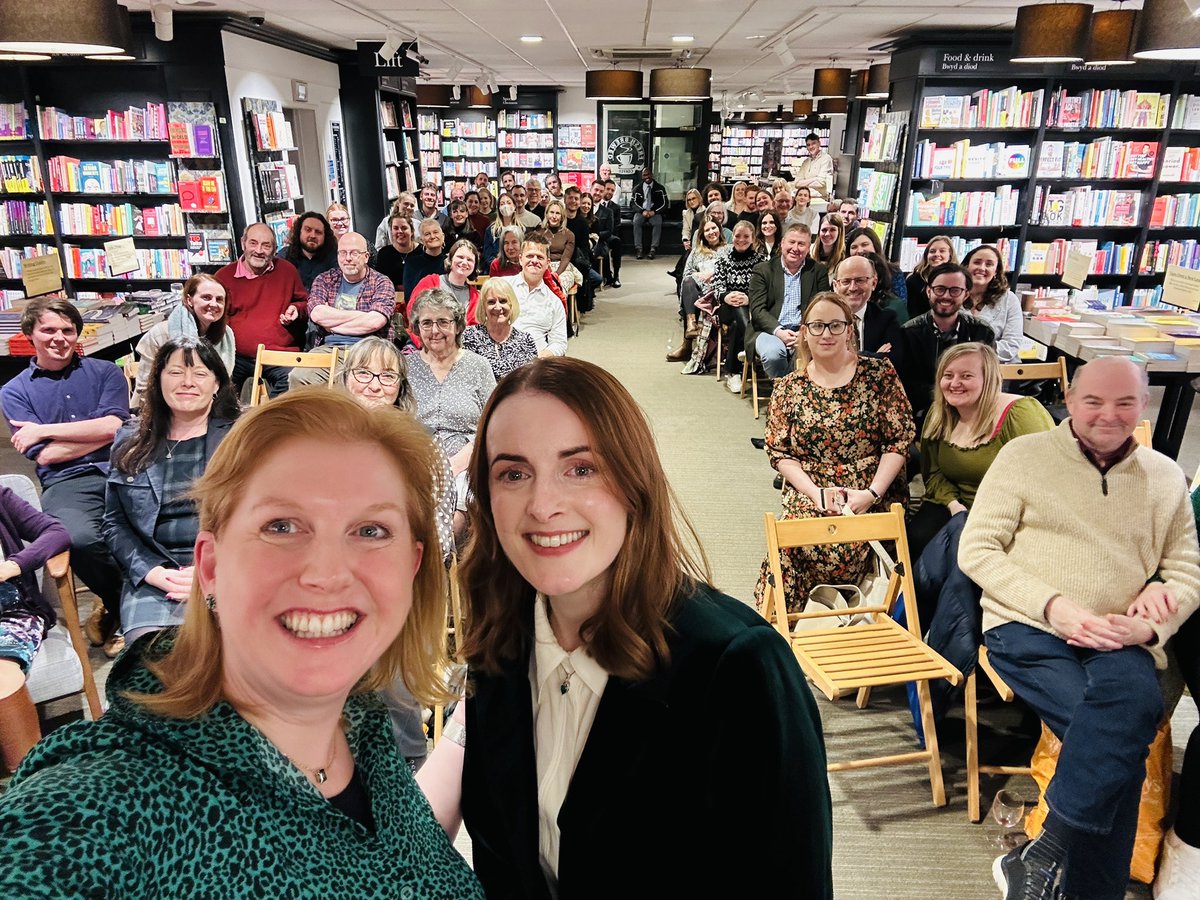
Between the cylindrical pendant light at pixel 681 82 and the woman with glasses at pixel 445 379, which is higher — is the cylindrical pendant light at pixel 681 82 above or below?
above

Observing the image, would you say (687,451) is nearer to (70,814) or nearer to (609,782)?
(609,782)

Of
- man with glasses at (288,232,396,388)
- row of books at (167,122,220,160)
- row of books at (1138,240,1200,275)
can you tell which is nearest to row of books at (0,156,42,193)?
row of books at (167,122,220,160)

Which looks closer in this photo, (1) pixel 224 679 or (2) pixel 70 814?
(2) pixel 70 814

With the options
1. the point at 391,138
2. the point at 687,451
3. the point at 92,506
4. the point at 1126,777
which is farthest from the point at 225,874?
the point at 391,138

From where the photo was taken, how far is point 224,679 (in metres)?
0.90

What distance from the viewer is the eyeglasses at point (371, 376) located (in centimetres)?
332

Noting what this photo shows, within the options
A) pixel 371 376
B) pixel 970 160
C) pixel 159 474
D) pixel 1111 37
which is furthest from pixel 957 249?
pixel 159 474

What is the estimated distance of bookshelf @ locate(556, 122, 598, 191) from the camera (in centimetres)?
1634

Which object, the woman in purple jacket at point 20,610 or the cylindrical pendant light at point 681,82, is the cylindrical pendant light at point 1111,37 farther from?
the woman in purple jacket at point 20,610

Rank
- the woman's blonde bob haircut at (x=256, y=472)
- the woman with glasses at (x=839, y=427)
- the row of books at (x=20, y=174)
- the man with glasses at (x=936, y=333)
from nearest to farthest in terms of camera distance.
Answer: the woman's blonde bob haircut at (x=256, y=472), the woman with glasses at (x=839, y=427), the man with glasses at (x=936, y=333), the row of books at (x=20, y=174)

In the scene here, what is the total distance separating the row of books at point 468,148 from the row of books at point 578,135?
4.73 ft

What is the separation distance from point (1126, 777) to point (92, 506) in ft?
13.0

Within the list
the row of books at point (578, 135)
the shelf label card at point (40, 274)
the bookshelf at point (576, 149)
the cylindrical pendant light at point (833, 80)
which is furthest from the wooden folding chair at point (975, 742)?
the row of books at point (578, 135)

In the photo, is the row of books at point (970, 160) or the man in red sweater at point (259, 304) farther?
Answer: the row of books at point (970, 160)
